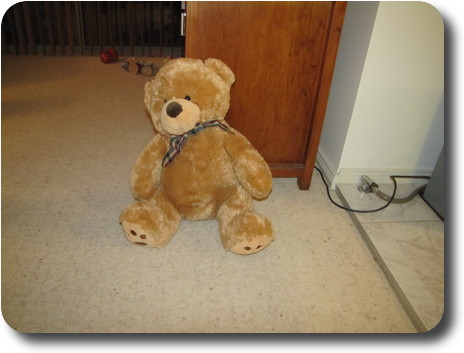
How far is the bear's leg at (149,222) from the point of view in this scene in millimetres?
984

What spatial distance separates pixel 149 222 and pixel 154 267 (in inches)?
4.8

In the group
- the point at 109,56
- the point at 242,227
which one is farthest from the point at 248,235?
the point at 109,56

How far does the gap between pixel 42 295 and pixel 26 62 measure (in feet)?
6.86

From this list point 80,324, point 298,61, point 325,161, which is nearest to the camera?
point 80,324

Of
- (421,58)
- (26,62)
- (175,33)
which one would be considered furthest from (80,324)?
(175,33)

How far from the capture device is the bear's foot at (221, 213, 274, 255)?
97 centimetres

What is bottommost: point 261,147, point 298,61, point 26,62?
point 26,62

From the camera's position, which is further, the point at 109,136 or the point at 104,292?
the point at 109,136

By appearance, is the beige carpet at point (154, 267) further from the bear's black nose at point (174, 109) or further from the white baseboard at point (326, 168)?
the bear's black nose at point (174, 109)

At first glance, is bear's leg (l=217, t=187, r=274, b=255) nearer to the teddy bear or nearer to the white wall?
the teddy bear

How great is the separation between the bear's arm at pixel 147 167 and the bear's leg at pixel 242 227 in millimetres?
227

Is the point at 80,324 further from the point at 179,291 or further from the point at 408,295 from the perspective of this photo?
the point at 408,295

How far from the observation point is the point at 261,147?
127 centimetres

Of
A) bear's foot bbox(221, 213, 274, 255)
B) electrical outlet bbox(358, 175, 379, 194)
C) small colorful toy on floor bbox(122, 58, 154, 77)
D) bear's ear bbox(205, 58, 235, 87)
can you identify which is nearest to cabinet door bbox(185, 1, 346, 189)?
bear's ear bbox(205, 58, 235, 87)
